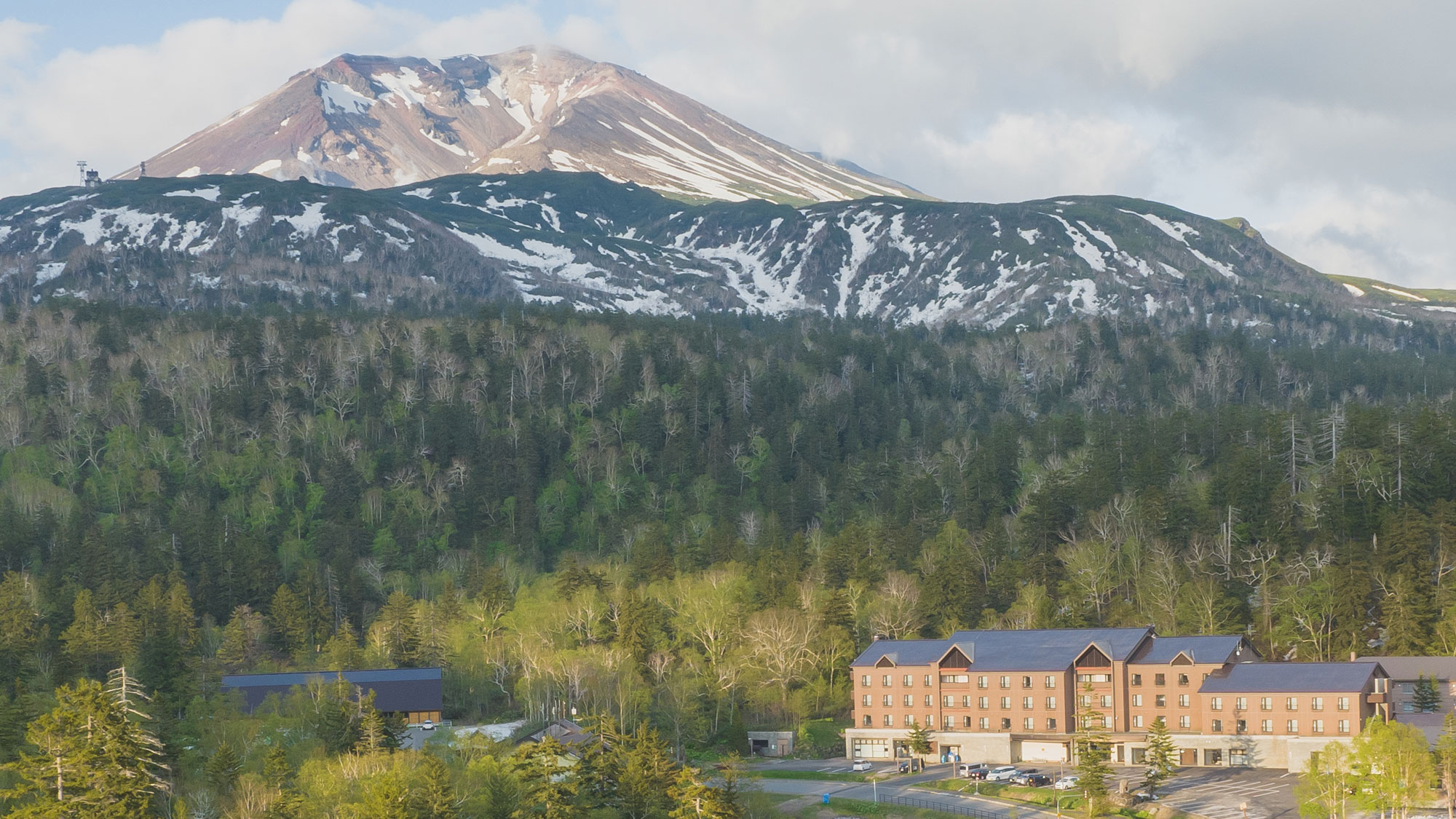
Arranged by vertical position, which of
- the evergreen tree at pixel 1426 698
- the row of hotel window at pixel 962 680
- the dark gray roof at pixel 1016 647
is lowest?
the evergreen tree at pixel 1426 698

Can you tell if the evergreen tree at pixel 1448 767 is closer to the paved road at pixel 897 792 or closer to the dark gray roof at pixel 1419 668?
A: the dark gray roof at pixel 1419 668

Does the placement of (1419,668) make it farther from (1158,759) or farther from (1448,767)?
(1158,759)

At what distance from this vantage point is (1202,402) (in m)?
183

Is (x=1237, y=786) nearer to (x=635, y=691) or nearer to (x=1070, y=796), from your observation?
(x=1070, y=796)

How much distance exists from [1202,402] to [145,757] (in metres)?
146

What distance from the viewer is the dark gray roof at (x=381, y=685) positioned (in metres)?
98.9

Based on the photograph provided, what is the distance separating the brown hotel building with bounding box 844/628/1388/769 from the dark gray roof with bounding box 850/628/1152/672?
0.33 ft

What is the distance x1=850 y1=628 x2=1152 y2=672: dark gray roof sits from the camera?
9094cm

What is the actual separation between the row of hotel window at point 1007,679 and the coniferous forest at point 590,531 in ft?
18.0

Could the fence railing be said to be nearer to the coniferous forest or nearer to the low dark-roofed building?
the coniferous forest

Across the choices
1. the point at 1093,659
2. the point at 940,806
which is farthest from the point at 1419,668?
the point at 940,806

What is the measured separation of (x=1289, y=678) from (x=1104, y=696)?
11.1 m

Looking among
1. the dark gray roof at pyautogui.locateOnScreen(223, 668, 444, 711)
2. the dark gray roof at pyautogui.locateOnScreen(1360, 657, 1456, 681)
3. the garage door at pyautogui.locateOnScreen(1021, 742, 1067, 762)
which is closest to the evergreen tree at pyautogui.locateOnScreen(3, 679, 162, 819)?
the dark gray roof at pyautogui.locateOnScreen(223, 668, 444, 711)

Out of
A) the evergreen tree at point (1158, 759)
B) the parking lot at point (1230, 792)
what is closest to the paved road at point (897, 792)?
the evergreen tree at point (1158, 759)
